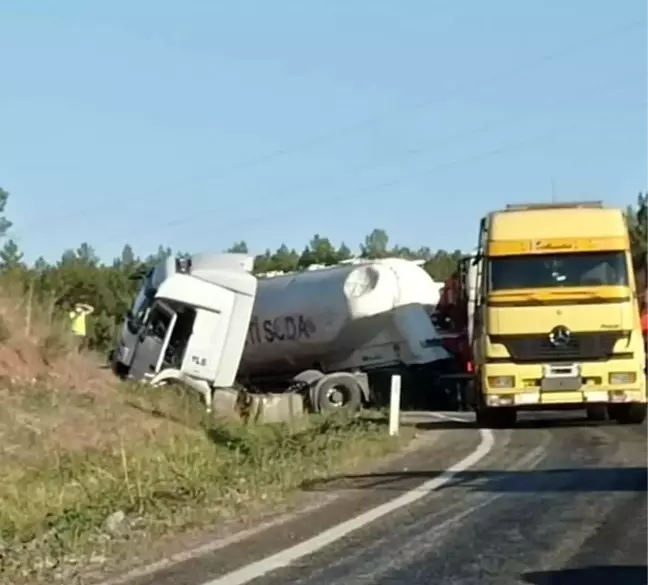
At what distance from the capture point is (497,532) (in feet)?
33.9

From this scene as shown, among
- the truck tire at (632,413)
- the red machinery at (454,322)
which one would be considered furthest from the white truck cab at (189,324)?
the truck tire at (632,413)

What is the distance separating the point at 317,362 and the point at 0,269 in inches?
480

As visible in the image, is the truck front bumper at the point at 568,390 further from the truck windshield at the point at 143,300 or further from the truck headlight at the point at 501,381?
the truck windshield at the point at 143,300

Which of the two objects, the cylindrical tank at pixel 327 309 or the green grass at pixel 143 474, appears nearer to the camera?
the green grass at pixel 143 474

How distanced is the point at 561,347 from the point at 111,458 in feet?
30.5

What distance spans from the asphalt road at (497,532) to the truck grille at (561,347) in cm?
738

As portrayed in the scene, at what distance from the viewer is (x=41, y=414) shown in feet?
62.0

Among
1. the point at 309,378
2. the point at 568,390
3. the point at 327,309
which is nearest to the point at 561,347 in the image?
the point at 568,390

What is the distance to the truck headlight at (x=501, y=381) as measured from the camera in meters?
24.1

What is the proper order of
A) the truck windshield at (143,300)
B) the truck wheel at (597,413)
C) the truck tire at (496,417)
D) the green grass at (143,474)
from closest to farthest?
the green grass at (143,474) → the truck tire at (496,417) → the truck wheel at (597,413) → the truck windshield at (143,300)

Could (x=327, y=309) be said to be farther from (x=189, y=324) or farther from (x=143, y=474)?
(x=143, y=474)

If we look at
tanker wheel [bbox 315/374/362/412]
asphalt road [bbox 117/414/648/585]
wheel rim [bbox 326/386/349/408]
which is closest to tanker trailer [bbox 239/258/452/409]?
tanker wheel [bbox 315/374/362/412]

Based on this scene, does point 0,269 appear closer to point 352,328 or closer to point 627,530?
point 352,328

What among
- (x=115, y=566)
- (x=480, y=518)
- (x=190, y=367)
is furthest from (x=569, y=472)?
(x=190, y=367)
